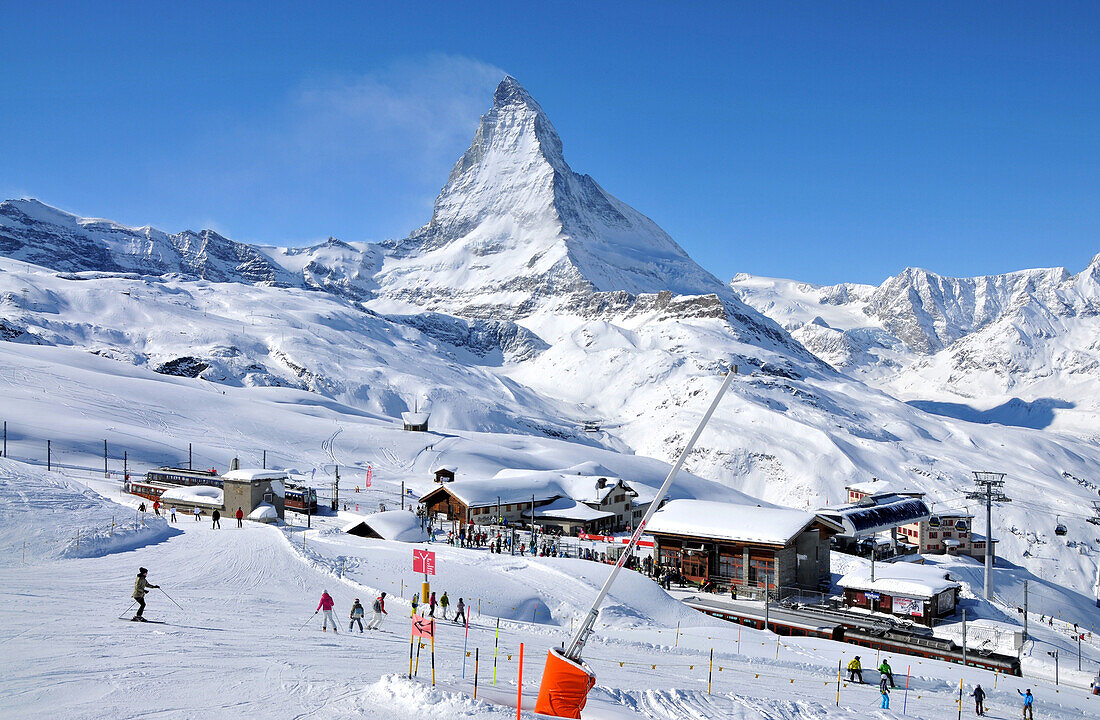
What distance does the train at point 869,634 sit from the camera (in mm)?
31312

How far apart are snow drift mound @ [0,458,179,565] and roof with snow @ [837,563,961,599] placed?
120ft

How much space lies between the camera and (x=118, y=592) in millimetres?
21766

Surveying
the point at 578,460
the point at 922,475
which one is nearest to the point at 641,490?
the point at 578,460

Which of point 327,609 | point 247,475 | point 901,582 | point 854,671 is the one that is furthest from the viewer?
point 247,475

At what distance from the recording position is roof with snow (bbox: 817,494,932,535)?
54.1 meters

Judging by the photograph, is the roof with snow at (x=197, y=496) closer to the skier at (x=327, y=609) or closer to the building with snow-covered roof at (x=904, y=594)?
Answer: the skier at (x=327, y=609)

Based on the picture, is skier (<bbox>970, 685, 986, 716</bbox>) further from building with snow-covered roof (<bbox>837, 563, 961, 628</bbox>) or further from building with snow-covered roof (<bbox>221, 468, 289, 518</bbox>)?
building with snow-covered roof (<bbox>221, 468, 289, 518</bbox>)

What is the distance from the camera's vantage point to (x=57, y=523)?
29.2 metres

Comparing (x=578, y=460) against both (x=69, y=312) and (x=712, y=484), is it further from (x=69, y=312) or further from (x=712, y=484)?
(x=69, y=312)

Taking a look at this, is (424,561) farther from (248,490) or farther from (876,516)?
(876,516)

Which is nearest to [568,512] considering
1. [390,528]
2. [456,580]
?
[390,528]

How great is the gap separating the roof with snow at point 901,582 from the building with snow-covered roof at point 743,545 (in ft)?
7.67

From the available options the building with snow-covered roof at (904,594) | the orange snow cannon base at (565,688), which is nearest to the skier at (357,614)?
the orange snow cannon base at (565,688)

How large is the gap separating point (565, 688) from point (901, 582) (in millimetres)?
36639
